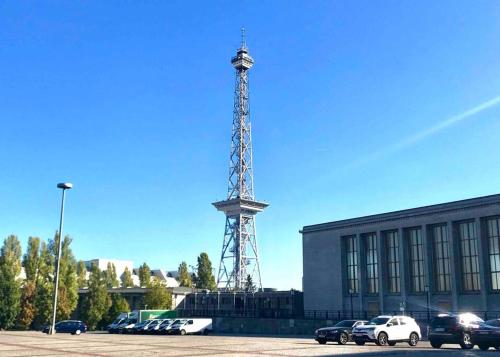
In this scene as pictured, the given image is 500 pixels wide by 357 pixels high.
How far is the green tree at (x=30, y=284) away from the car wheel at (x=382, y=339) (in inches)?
2263

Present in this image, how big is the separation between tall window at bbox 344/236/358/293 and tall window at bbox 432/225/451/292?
10.6m

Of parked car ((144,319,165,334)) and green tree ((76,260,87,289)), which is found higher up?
green tree ((76,260,87,289))

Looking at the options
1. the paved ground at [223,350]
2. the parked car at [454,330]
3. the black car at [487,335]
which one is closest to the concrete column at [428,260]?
the paved ground at [223,350]

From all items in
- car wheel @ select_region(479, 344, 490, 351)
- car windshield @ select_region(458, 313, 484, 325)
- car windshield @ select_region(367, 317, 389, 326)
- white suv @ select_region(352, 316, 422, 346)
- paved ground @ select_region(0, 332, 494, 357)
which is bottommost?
paved ground @ select_region(0, 332, 494, 357)

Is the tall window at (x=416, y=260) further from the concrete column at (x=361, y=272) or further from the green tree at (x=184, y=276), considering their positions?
the green tree at (x=184, y=276)

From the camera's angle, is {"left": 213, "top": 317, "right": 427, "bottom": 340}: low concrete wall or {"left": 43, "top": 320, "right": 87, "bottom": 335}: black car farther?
{"left": 43, "top": 320, "right": 87, "bottom": 335}: black car

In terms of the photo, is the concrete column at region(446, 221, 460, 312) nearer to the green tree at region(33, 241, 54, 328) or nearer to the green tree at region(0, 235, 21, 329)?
the green tree at region(33, 241, 54, 328)

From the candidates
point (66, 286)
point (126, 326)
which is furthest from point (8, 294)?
point (126, 326)

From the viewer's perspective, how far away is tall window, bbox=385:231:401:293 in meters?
65.8

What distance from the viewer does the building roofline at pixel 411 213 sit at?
57.2 meters

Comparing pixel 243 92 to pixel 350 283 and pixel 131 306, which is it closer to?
pixel 131 306

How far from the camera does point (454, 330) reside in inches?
1098

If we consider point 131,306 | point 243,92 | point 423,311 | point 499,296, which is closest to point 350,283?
point 423,311

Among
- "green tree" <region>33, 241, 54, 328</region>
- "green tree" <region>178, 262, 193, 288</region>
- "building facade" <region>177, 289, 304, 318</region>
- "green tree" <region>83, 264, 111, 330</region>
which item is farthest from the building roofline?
"green tree" <region>178, 262, 193, 288</region>
